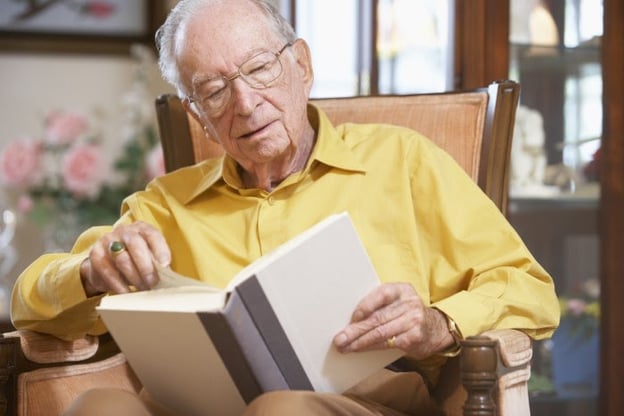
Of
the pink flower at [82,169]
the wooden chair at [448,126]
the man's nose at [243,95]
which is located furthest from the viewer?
the pink flower at [82,169]

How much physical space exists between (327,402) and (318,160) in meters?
0.52

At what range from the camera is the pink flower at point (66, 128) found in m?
3.57

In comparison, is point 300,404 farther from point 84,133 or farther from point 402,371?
point 84,133

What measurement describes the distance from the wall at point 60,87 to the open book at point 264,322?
2.66 meters

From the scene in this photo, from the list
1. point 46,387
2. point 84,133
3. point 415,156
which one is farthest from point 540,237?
point 84,133

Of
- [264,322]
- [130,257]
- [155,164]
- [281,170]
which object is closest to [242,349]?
[264,322]

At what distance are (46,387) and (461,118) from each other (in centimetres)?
90

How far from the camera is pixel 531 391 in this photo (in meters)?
2.57

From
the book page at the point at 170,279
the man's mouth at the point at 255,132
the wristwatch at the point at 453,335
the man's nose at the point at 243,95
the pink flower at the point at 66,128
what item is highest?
the man's nose at the point at 243,95

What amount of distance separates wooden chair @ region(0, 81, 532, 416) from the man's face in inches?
13.1

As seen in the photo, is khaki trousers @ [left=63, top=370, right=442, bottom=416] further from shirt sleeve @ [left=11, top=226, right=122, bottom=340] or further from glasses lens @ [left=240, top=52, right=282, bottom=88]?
glasses lens @ [left=240, top=52, right=282, bottom=88]

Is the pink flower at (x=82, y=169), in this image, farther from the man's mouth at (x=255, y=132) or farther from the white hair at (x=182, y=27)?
the man's mouth at (x=255, y=132)

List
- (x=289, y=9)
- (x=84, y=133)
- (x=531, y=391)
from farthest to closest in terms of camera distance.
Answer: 1. (x=84, y=133)
2. (x=289, y=9)
3. (x=531, y=391)

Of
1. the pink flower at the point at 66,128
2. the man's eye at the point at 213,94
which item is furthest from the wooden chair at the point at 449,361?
the pink flower at the point at 66,128
